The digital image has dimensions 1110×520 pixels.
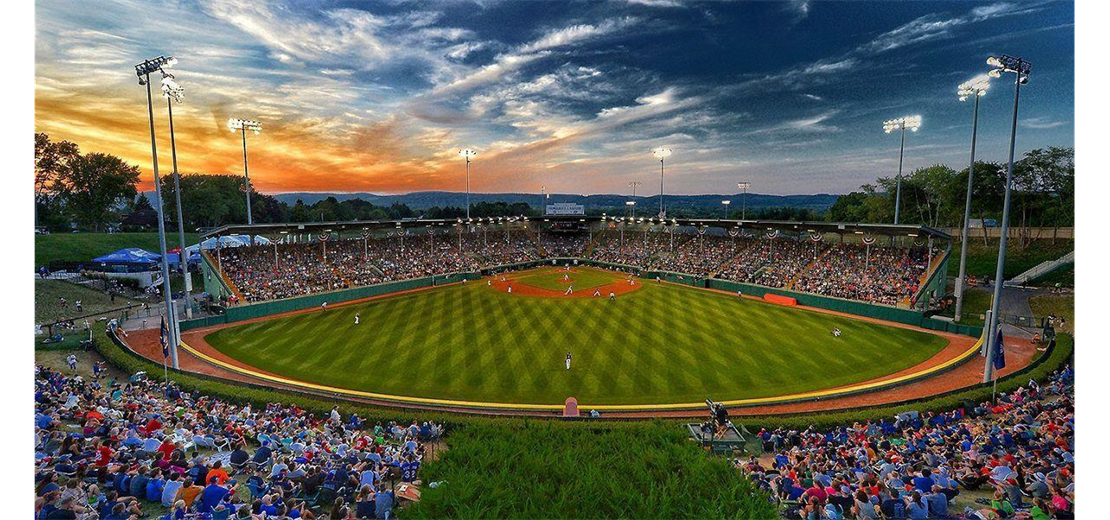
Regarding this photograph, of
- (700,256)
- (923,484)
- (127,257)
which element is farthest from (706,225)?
(127,257)

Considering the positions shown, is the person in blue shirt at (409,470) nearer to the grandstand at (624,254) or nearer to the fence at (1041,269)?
the grandstand at (624,254)

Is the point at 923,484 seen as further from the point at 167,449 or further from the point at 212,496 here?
the point at 167,449

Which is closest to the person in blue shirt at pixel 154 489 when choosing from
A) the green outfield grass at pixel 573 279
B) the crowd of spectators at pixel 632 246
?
the green outfield grass at pixel 573 279

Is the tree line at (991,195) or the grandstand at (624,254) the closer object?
the grandstand at (624,254)

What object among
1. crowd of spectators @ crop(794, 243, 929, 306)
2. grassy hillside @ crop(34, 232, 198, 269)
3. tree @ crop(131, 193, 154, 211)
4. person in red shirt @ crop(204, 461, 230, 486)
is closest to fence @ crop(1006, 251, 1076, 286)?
crowd of spectators @ crop(794, 243, 929, 306)

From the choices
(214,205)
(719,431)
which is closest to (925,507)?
(719,431)
